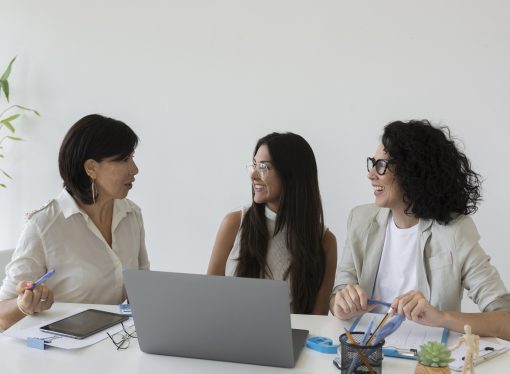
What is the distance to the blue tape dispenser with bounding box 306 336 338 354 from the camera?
137cm

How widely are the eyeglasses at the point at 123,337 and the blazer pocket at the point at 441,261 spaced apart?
0.99 metres

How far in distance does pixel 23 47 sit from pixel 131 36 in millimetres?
768

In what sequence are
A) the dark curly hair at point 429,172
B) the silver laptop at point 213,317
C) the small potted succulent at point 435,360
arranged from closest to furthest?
the small potted succulent at point 435,360 → the silver laptop at point 213,317 → the dark curly hair at point 429,172

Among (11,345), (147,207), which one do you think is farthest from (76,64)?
(11,345)

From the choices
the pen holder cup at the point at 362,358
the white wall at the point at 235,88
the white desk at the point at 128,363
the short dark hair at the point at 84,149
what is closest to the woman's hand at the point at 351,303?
the white desk at the point at 128,363

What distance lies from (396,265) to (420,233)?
15 centimetres

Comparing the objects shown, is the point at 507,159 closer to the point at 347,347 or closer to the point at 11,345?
the point at 347,347

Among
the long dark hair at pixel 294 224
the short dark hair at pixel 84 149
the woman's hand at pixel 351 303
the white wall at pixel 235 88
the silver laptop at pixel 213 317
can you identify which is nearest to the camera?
the silver laptop at pixel 213 317

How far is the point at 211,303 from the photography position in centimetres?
125

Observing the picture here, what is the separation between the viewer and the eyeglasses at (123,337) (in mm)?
1422

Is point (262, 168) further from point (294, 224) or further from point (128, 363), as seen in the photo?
point (128, 363)

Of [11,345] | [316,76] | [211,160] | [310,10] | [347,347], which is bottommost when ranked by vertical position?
[11,345]

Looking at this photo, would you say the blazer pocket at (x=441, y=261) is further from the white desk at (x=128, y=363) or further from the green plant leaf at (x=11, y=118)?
the green plant leaf at (x=11, y=118)

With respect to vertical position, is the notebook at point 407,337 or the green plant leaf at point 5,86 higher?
the green plant leaf at point 5,86
